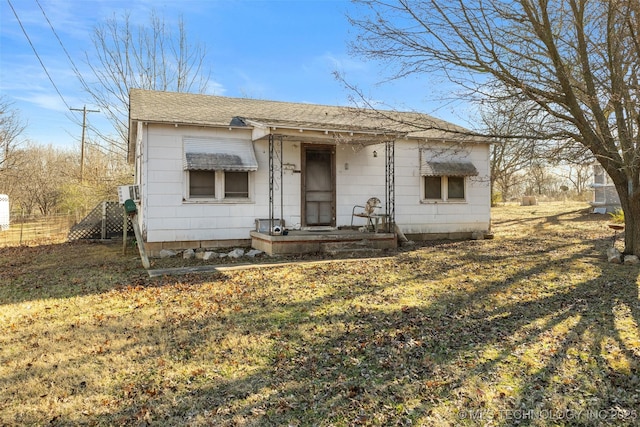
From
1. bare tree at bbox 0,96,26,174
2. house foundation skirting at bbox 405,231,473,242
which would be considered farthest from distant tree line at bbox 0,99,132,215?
house foundation skirting at bbox 405,231,473,242

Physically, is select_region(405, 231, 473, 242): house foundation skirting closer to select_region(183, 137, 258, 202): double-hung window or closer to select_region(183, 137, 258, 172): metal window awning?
select_region(183, 137, 258, 202): double-hung window

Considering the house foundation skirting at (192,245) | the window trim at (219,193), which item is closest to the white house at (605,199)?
the window trim at (219,193)

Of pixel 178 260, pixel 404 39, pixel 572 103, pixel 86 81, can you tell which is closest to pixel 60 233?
pixel 86 81

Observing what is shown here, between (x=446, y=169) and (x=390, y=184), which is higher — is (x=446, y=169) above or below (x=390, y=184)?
above

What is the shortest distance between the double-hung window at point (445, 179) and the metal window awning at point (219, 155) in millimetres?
4882

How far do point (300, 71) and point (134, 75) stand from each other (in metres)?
8.22

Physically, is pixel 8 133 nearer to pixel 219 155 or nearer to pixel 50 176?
pixel 50 176

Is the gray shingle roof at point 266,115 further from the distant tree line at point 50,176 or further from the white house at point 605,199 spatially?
the white house at point 605,199

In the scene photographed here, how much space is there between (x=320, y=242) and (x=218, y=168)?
2.87 m

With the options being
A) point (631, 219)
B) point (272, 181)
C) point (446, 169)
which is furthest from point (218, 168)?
point (631, 219)

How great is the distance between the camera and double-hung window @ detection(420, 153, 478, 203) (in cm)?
1141

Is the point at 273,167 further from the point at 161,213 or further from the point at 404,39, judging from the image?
the point at 404,39

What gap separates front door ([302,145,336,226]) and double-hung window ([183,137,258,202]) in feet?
4.95

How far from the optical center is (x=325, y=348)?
3.79 m
